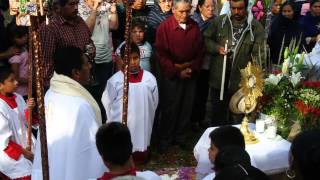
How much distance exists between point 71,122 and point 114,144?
73cm

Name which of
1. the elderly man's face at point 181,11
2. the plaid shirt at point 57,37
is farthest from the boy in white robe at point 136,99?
the elderly man's face at point 181,11

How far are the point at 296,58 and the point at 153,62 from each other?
6.27 feet

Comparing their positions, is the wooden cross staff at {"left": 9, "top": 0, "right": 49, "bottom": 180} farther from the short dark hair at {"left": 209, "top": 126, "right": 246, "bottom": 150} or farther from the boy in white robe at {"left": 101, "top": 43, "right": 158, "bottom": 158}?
the boy in white robe at {"left": 101, "top": 43, "right": 158, "bottom": 158}

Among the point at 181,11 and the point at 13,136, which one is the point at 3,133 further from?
the point at 181,11

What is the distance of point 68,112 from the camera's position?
3.22 meters

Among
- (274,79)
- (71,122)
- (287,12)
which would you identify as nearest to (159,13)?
(287,12)

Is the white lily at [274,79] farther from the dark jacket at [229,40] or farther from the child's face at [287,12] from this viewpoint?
the child's face at [287,12]

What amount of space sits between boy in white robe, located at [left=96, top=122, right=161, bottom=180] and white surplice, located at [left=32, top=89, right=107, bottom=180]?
60cm

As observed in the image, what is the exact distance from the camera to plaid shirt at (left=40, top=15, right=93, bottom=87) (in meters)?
4.77

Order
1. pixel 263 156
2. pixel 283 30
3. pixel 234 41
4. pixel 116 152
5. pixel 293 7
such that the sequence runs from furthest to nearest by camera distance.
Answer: pixel 293 7
pixel 283 30
pixel 234 41
pixel 263 156
pixel 116 152

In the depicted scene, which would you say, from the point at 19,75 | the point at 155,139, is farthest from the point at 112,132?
the point at 155,139

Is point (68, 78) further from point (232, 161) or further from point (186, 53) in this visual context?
point (186, 53)

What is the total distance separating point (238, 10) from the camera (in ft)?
19.1

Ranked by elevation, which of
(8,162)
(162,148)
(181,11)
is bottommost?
(162,148)
